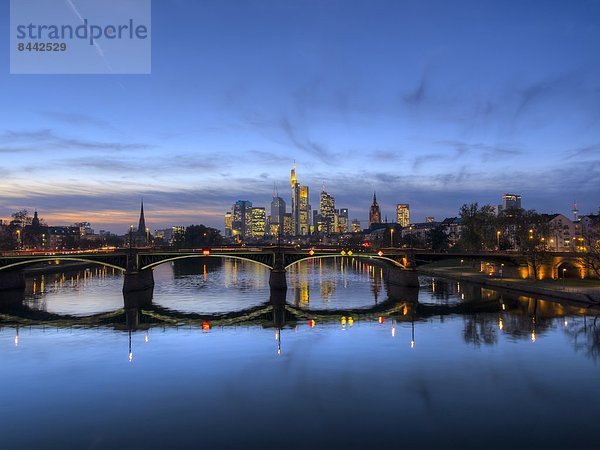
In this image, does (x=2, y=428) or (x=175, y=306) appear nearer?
(x=2, y=428)

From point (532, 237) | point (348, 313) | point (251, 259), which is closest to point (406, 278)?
point (532, 237)

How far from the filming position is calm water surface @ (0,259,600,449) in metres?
26.3

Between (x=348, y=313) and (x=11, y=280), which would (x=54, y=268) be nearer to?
(x=11, y=280)

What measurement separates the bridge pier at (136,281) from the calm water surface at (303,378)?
63.0ft

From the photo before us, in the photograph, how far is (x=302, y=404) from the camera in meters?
30.8

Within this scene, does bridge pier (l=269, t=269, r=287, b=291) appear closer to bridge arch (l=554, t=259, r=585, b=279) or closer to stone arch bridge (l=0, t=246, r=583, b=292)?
stone arch bridge (l=0, t=246, r=583, b=292)

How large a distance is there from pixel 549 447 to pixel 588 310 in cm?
4828

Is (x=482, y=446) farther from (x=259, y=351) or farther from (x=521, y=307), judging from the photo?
(x=521, y=307)

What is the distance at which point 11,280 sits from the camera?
9481cm

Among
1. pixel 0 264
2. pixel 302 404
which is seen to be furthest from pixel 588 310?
pixel 0 264

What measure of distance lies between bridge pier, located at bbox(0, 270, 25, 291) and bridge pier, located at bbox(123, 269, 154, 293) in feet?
77.5

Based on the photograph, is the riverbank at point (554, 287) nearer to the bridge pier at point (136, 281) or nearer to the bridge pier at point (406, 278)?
the bridge pier at point (406, 278)

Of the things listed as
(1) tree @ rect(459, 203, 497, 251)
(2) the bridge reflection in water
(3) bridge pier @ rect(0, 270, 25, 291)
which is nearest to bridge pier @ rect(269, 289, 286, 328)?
(2) the bridge reflection in water

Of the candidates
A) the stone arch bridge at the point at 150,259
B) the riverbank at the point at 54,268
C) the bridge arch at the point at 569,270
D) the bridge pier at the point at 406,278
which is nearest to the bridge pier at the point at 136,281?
the stone arch bridge at the point at 150,259
